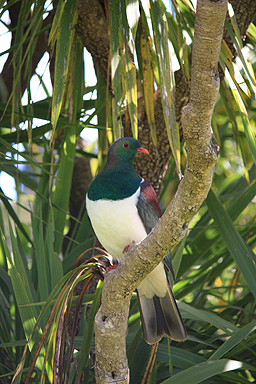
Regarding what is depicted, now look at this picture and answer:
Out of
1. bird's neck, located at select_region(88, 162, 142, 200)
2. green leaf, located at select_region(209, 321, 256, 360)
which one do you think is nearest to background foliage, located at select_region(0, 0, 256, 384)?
green leaf, located at select_region(209, 321, 256, 360)

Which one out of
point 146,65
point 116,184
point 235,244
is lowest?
point 235,244

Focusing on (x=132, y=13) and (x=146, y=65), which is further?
(x=146, y=65)

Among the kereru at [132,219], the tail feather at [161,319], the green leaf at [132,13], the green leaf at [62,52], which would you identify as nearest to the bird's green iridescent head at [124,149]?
the kereru at [132,219]

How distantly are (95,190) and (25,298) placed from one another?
39 centimetres

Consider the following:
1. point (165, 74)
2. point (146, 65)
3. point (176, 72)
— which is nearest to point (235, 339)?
point (165, 74)

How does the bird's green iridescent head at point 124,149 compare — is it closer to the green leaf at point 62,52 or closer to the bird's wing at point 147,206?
the bird's wing at point 147,206

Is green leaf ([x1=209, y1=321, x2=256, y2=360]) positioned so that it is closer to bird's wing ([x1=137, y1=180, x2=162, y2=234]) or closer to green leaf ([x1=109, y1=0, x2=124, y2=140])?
bird's wing ([x1=137, y1=180, x2=162, y2=234])

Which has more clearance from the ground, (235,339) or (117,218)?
(117,218)

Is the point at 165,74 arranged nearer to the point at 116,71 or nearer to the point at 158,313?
the point at 116,71

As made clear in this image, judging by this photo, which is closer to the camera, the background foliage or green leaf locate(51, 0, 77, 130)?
Answer: the background foliage

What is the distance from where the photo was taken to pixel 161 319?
167 centimetres

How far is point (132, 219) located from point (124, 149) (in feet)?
0.78

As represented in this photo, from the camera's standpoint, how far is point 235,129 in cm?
208

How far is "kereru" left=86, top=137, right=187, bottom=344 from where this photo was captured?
163cm
